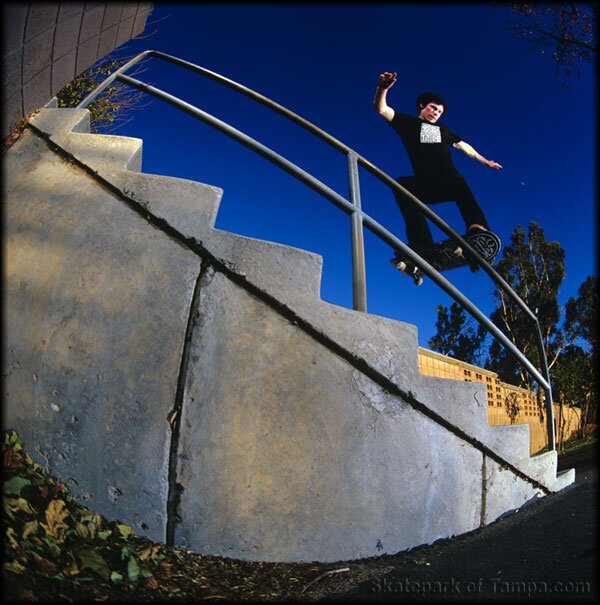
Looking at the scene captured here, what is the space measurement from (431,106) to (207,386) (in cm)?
438

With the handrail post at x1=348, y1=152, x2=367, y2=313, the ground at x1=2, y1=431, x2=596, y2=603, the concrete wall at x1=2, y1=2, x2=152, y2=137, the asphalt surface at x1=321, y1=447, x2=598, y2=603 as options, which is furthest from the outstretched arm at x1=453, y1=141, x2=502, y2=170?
the ground at x1=2, y1=431, x2=596, y2=603

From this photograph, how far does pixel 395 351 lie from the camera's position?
2.24 metres

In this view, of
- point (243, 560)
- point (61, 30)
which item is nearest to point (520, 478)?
point (243, 560)

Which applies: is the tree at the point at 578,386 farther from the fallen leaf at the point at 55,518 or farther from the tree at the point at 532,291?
the fallen leaf at the point at 55,518

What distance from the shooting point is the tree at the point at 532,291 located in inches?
589

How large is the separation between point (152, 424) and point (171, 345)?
15.0 inches

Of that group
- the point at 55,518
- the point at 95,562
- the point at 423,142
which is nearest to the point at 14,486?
Answer: the point at 55,518

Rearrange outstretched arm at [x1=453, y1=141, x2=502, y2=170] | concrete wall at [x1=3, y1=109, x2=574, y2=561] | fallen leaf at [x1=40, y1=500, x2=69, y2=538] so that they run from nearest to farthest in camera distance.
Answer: fallen leaf at [x1=40, y1=500, x2=69, y2=538] → concrete wall at [x1=3, y1=109, x2=574, y2=561] → outstretched arm at [x1=453, y1=141, x2=502, y2=170]

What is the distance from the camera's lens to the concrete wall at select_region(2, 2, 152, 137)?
2145mm

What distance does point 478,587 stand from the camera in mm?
1616

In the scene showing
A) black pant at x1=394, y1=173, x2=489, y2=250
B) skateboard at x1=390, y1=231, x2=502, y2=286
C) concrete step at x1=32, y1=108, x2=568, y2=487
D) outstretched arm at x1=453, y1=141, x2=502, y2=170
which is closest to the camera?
concrete step at x1=32, y1=108, x2=568, y2=487

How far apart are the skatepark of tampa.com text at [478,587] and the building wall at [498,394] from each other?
2.63m

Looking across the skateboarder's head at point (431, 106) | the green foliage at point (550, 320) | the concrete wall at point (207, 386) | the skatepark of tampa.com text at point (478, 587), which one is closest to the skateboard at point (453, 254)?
the concrete wall at point (207, 386)

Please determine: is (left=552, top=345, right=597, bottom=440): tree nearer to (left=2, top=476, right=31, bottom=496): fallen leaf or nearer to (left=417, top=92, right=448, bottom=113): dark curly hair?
(left=417, top=92, right=448, bottom=113): dark curly hair
